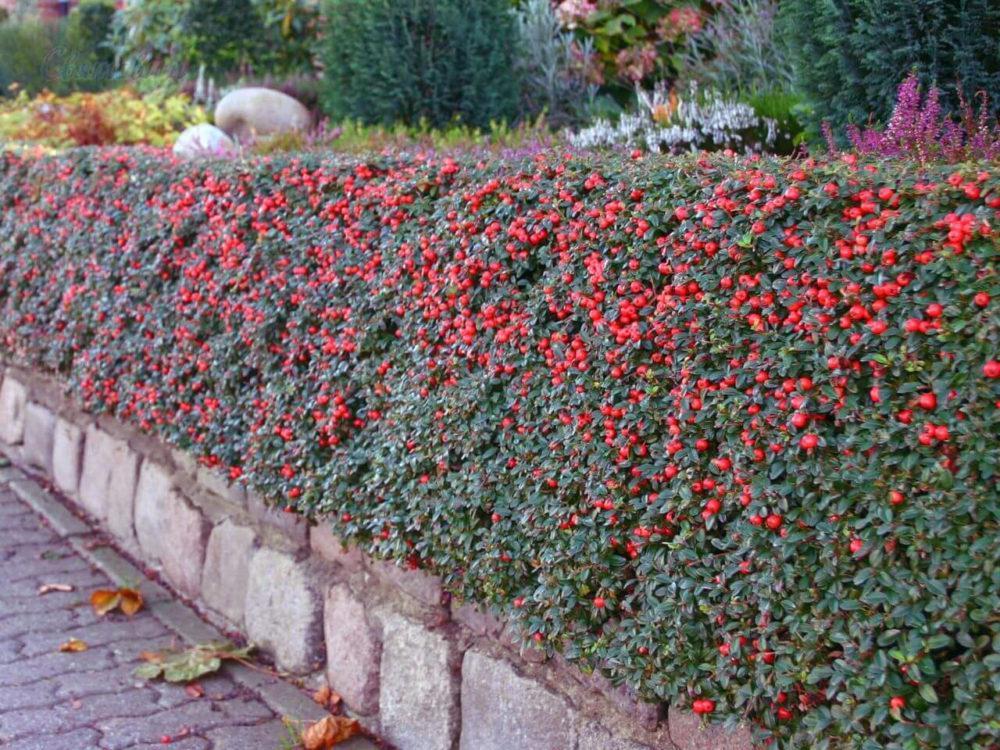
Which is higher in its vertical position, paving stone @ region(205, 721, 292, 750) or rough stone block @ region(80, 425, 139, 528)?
rough stone block @ region(80, 425, 139, 528)

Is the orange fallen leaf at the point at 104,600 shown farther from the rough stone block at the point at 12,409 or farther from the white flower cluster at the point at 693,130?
the white flower cluster at the point at 693,130

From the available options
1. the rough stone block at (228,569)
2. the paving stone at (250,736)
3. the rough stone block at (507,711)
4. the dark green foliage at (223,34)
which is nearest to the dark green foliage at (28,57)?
the dark green foliage at (223,34)

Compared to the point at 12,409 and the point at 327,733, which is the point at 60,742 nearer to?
the point at 327,733

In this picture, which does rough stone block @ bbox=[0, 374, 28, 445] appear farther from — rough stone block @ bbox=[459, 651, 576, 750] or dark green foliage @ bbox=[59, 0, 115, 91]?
rough stone block @ bbox=[459, 651, 576, 750]

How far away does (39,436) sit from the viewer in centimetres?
665

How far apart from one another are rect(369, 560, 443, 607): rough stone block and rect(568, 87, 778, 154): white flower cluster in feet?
6.46

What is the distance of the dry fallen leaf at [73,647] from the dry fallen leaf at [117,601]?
0.34 metres

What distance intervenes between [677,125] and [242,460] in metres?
2.43

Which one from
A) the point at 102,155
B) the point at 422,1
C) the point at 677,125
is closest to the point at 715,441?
the point at 677,125

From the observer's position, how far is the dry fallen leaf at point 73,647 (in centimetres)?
449

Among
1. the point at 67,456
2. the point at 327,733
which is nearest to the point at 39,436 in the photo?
the point at 67,456

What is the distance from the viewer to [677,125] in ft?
17.0

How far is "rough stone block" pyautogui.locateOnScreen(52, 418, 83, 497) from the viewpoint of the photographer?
241 inches

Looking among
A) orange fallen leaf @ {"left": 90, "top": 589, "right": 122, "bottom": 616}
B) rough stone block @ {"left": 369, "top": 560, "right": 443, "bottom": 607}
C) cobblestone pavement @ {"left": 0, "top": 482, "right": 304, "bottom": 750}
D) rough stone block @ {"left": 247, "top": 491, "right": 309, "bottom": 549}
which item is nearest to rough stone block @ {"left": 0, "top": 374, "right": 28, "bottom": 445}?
cobblestone pavement @ {"left": 0, "top": 482, "right": 304, "bottom": 750}
